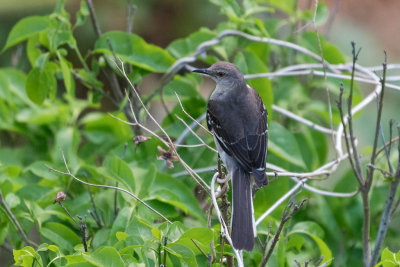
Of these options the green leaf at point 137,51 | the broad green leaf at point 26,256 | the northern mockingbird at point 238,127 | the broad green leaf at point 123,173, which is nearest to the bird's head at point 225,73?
the northern mockingbird at point 238,127

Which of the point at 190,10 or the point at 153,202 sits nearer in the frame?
the point at 153,202

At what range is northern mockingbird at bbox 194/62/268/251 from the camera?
10.2 feet

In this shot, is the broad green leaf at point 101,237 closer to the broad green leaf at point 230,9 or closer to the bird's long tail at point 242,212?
the bird's long tail at point 242,212

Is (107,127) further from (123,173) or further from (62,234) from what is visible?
(62,234)

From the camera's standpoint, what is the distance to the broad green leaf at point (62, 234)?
2852mm

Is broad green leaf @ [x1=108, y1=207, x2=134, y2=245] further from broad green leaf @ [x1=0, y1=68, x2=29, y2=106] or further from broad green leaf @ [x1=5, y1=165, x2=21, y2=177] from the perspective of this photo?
broad green leaf @ [x1=0, y1=68, x2=29, y2=106]

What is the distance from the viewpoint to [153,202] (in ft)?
9.97

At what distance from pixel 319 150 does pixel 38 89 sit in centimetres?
186

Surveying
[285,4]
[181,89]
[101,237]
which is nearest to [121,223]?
[101,237]

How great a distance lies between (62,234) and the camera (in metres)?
2.90

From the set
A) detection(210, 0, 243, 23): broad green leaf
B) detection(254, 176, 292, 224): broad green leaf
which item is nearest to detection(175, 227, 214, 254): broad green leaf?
detection(254, 176, 292, 224): broad green leaf

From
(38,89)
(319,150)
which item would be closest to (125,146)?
(38,89)

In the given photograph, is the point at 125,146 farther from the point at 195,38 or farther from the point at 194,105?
the point at 195,38

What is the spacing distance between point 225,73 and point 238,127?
1.16 feet
